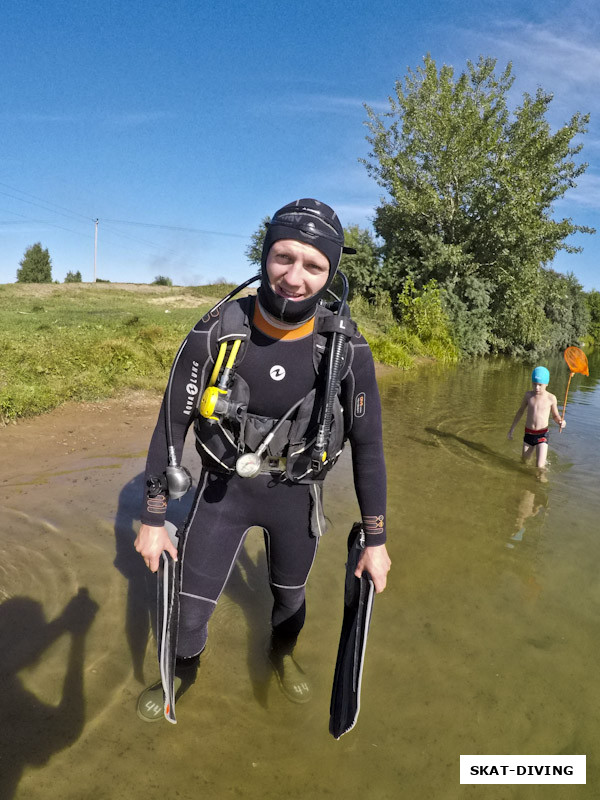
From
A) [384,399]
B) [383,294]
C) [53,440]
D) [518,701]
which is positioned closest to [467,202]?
[383,294]

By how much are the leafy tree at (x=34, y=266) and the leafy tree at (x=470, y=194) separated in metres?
61.4

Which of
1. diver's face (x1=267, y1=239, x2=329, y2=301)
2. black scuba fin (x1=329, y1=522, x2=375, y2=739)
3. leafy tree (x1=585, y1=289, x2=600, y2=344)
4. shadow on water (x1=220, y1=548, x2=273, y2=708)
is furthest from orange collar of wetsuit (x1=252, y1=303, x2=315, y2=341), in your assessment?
leafy tree (x1=585, y1=289, x2=600, y2=344)

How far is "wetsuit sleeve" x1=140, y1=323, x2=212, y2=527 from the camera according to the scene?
2.33m

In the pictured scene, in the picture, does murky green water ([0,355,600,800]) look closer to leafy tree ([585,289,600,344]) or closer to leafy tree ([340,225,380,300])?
leafy tree ([340,225,380,300])

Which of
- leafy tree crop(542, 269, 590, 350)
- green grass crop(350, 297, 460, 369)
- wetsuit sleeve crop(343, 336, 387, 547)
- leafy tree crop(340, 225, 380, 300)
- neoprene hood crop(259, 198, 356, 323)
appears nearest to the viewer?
neoprene hood crop(259, 198, 356, 323)

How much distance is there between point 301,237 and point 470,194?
2383 centimetres

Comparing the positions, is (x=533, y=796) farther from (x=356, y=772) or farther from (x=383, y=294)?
(x=383, y=294)

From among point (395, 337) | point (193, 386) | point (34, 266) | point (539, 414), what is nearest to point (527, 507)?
point (539, 414)

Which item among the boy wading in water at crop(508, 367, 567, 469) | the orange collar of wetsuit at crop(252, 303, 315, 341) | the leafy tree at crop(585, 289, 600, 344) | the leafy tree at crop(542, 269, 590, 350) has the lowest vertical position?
the boy wading in water at crop(508, 367, 567, 469)

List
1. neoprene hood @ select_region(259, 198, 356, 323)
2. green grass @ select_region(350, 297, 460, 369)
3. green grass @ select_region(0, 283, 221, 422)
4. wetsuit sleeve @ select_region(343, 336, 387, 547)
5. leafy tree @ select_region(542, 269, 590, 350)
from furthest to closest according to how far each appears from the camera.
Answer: leafy tree @ select_region(542, 269, 590, 350) < green grass @ select_region(350, 297, 460, 369) < green grass @ select_region(0, 283, 221, 422) < wetsuit sleeve @ select_region(343, 336, 387, 547) < neoprene hood @ select_region(259, 198, 356, 323)

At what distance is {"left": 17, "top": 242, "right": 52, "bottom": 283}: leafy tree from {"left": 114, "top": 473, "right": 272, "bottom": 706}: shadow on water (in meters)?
76.3

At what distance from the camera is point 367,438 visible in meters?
2.45

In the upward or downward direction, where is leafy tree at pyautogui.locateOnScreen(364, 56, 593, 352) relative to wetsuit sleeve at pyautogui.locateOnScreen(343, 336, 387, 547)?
upward

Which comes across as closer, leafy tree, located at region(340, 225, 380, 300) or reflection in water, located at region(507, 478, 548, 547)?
reflection in water, located at region(507, 478, 548, 547)
